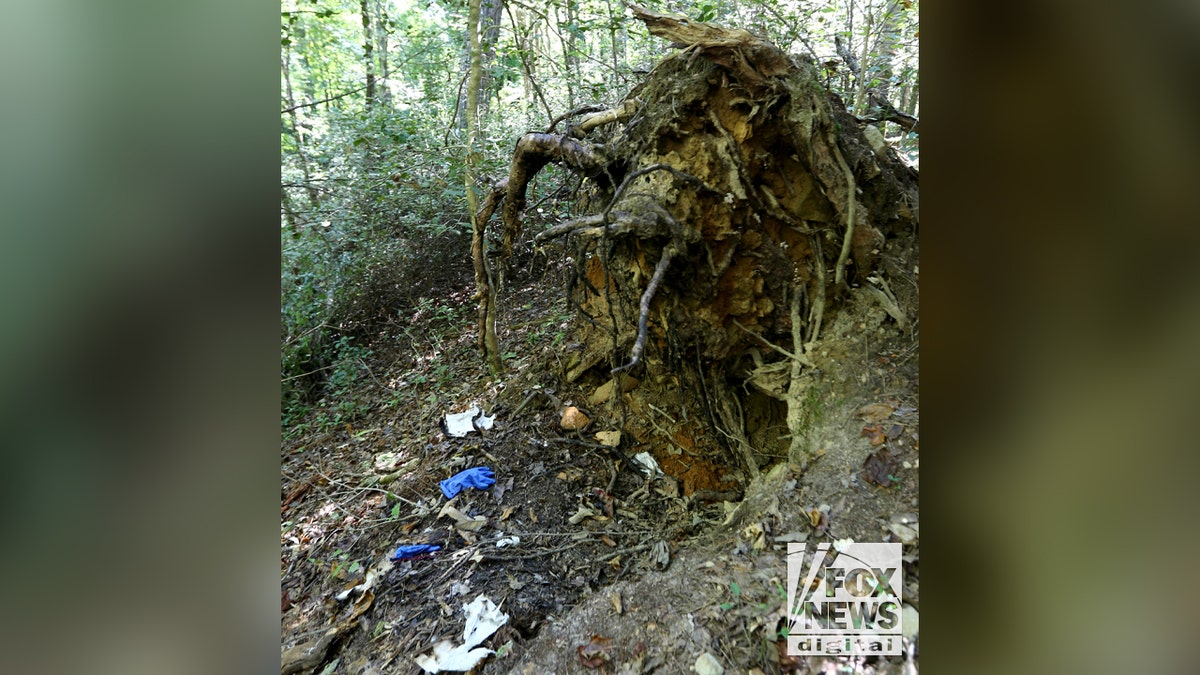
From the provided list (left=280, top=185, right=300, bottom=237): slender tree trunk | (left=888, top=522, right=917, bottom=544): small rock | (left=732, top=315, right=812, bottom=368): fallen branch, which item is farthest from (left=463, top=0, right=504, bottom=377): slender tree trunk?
(left=888, top=522, right=917, bottom=544): small rock

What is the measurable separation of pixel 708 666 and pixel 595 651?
1.40 feet

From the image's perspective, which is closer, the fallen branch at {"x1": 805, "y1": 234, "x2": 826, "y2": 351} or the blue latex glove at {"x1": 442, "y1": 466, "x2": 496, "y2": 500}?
the fallen branch at {"x1": 805, "y1": 234, "x2": 826, "y2": 351}

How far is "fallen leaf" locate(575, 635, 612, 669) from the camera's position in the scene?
70.1 inches

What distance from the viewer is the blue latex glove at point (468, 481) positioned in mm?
2871

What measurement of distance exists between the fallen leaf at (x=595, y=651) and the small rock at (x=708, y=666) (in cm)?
34

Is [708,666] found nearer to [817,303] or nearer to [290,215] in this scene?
[817,303]

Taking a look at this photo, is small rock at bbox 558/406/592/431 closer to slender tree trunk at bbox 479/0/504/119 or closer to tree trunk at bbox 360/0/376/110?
slender tree trunk at bbox 479/0/504/119

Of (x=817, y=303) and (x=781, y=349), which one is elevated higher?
(x=817, y=303)

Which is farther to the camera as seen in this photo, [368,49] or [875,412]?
[368,49]

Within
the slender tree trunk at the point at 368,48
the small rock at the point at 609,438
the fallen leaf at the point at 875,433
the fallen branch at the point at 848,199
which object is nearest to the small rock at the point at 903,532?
the fallen leaf at the point at 875,433

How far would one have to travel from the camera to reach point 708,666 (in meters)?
1.61

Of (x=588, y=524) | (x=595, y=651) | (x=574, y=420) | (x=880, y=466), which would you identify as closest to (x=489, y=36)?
(x=574, y=420)

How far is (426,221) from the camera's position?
498 centimetres
